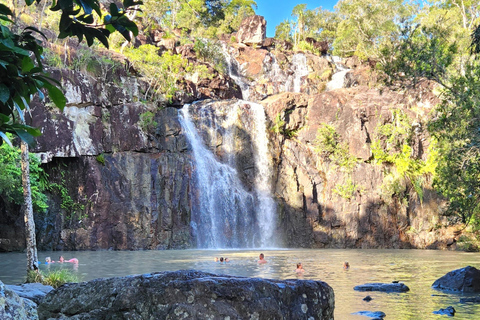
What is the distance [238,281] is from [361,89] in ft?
103

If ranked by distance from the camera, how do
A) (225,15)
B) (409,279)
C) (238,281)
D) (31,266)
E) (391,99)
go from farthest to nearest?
(225,15), (391,99), (409,279), (31,266), (238,281)

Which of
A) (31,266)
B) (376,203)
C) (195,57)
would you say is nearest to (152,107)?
(195,57)

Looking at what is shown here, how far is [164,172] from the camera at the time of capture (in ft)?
92.6

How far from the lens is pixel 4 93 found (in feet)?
7.30

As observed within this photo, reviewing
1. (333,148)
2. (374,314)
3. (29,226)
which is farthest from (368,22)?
(374,314)

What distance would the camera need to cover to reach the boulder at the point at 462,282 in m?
11.3

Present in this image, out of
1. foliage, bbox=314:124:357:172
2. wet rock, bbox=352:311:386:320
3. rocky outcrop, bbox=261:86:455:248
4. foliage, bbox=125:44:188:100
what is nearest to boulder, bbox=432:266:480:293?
wet rock, bbox=352:311:386:320

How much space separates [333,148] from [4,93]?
98.3ft

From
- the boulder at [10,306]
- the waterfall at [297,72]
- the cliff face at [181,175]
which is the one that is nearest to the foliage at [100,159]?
the cliff face at [181,175]

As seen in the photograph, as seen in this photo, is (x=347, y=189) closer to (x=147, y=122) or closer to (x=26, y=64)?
(x=147, y=122)

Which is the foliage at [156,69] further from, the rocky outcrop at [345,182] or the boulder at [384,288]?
the boulder at [384,288]

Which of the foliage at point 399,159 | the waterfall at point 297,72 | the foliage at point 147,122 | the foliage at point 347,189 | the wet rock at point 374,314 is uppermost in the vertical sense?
the waterfall at point 297,72

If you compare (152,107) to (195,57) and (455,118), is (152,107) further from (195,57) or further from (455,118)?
(455,118)

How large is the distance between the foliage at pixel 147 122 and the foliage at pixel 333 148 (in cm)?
1055
